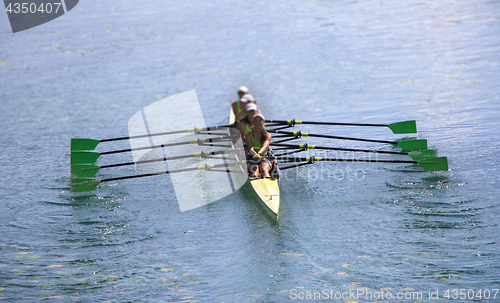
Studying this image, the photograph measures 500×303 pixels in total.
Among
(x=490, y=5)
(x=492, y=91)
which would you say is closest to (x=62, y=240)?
(x=492, y=91)

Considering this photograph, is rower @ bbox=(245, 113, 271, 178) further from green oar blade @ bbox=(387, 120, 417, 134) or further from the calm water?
green oar blade @ bbox=(387, 120, 417, 134)

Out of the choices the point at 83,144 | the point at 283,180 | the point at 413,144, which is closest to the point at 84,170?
the point at 83,144

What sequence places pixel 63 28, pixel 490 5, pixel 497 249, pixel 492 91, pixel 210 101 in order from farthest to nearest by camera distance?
pixel 63 28
pixel 490 5
pixel 210 101
pixel 492 91
pixel 497 249

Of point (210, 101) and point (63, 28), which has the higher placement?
point (63, 28)

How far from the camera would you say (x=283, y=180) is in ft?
36.5

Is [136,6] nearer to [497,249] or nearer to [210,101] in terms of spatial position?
[210,101]

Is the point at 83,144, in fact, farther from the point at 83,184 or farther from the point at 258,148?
the point at 258,148

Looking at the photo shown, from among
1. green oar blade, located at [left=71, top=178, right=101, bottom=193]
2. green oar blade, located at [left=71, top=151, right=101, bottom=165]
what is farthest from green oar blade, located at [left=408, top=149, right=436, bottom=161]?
green oar blade, located at [left=71, top=151, right=101, bottom=165]

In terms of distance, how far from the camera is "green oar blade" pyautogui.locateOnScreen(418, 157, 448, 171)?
10609mm

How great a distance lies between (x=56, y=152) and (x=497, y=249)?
11.7m

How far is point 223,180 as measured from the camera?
11.5 meters

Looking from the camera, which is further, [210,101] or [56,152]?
[210,101]

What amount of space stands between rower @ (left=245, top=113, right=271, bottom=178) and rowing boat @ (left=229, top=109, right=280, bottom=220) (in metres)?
0.23

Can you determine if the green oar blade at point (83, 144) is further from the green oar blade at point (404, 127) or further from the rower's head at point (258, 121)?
the green oar blade at point (404, 127)
